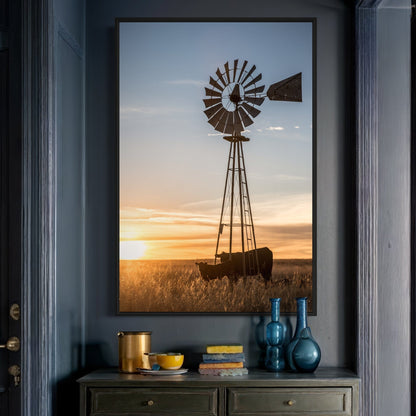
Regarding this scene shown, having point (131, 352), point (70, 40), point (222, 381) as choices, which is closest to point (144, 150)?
point (70, 40)

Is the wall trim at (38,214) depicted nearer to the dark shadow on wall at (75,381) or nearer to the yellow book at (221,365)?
the dark shadow on wall at (75,381)

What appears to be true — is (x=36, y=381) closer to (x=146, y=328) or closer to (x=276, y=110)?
(x=146, y=328)

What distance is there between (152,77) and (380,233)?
4.58 feet

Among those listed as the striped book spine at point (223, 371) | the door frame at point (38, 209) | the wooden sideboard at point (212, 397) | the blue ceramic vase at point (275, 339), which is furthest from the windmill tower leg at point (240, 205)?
the door frame at point (38, 209)

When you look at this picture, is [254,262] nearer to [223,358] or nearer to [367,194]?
[223,358]

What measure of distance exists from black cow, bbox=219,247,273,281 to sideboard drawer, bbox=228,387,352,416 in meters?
0.60

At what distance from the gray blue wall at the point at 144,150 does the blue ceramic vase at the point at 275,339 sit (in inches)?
4.9

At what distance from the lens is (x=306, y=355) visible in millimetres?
3094

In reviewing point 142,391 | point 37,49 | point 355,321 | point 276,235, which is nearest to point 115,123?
point 37,49

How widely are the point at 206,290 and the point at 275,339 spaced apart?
419 millimetres

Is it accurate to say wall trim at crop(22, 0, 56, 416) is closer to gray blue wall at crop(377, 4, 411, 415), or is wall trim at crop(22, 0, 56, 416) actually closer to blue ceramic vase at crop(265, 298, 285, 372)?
blue ceramic vase at crop(265, 298, 285, 372)

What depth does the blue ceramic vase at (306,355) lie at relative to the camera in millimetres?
3094

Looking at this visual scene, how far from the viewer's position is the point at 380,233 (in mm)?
3314

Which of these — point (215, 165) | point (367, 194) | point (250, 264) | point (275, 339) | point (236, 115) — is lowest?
point (275, 339)
